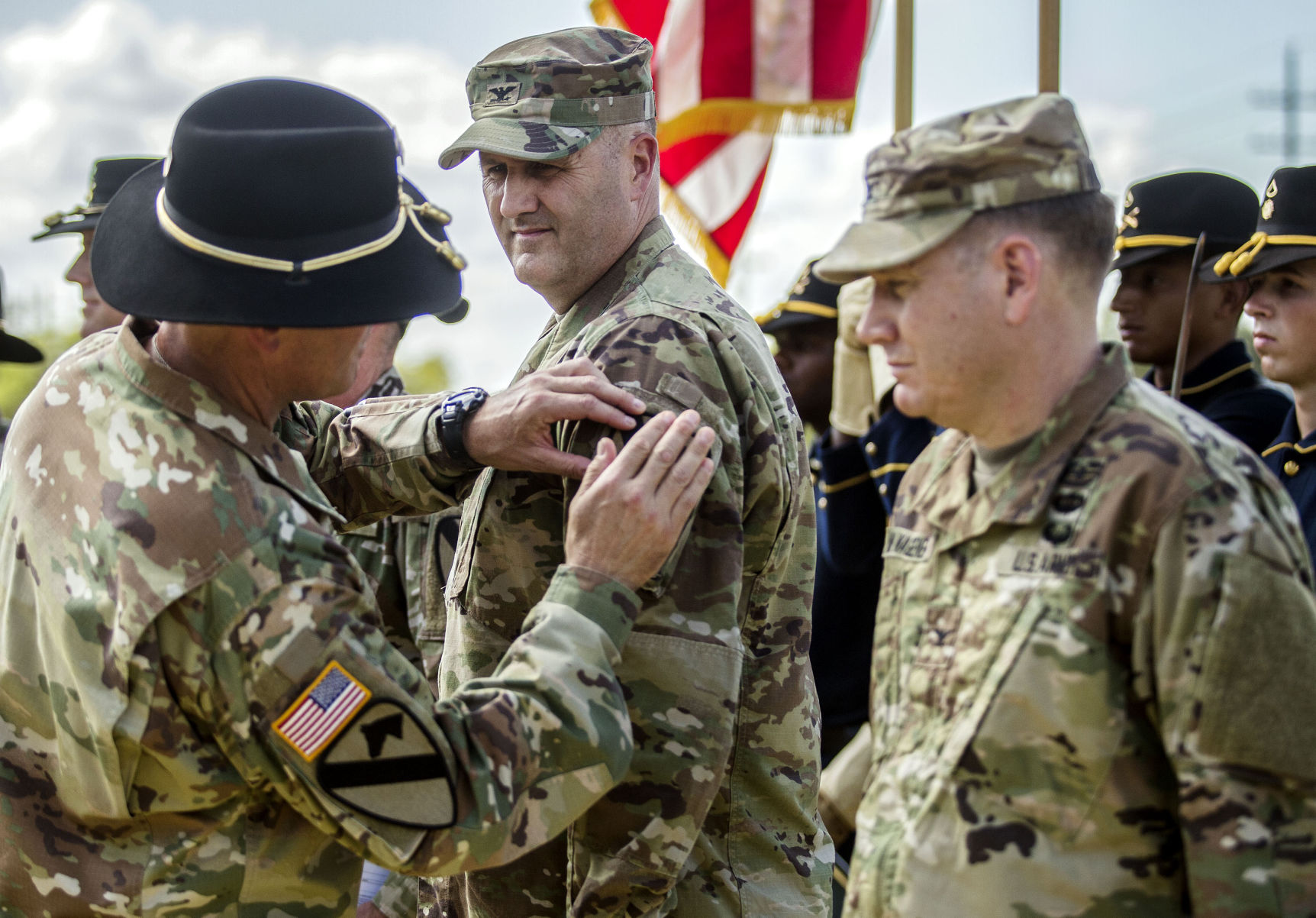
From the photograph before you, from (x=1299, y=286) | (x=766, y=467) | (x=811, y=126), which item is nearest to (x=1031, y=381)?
(x=766, y=467)

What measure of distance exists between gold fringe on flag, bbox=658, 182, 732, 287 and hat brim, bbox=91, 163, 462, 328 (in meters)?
5.31

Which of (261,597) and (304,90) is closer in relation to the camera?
(261,597)

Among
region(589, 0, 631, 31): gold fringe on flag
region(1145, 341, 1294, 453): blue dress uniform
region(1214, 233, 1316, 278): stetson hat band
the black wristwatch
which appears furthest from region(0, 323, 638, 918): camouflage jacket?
region(589, 0, 631, 31): gold fringe on flag

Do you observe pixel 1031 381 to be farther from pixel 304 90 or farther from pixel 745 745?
pixel 304 90

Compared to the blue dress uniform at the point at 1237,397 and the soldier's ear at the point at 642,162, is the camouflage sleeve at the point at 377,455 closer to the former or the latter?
the soldier's ear at the point at 642,162

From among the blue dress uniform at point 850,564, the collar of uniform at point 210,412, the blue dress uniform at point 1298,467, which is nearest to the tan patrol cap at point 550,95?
the collar of uniform at point 210,412

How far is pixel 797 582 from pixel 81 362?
156 cm

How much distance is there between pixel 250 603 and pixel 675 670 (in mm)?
825

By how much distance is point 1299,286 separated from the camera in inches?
146

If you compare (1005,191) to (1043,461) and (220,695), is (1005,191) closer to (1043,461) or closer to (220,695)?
(1043,461)

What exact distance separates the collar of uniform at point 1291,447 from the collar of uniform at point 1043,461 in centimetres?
215

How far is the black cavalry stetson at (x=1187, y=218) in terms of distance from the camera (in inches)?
175

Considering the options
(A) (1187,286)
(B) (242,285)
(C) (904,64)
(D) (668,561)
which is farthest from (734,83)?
(B) (242,285)

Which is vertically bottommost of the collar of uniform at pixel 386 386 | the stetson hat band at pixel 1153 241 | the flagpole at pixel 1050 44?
the collar of uniform at pixel 386 386
